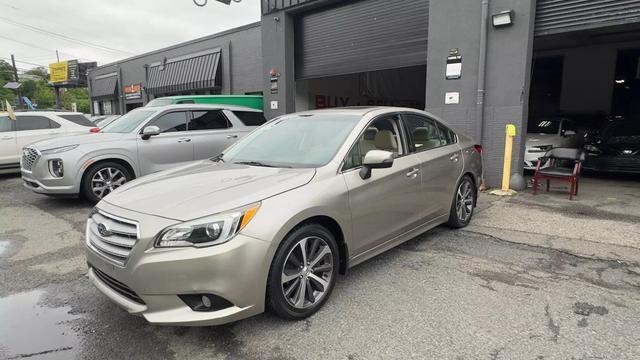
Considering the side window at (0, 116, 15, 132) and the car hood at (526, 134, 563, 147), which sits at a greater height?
the side window at (0, 116, 15, 132)

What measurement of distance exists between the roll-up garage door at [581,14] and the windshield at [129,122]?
23.7 ft

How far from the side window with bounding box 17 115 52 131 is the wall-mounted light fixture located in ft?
34.4

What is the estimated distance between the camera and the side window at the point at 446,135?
5.01m

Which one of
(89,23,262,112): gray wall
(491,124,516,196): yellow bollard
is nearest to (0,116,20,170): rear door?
(89,23,262,112): gray wall

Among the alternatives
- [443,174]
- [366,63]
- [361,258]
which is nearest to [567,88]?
[366,63]

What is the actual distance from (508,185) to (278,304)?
6167 mm

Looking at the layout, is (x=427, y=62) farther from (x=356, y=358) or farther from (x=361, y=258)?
(x=356, y=358)

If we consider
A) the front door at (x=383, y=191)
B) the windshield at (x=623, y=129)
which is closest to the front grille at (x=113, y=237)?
the front door at (x=383, y=191)

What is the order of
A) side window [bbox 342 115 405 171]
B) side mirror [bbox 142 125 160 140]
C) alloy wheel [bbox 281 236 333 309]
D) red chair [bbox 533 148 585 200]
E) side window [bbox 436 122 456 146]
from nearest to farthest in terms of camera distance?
alloy wheel [bbox 281 236 333 309] < side window [bbox 342 115 405 171] < side window [bbox 436 122 456 146] < side mirror [bbox 142 125 160 140] < red chair [bbox 533 148 585 200]

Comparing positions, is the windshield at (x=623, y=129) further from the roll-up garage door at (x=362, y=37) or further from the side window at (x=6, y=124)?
the side window at (x=6, y=124)

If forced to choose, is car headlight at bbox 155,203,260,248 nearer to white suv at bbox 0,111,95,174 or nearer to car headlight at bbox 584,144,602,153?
white suv at bbox 0,111,95,174

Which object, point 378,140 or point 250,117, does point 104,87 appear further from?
point 378,140

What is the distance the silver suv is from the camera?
21.2 feet

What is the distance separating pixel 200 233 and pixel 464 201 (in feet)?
12.4
